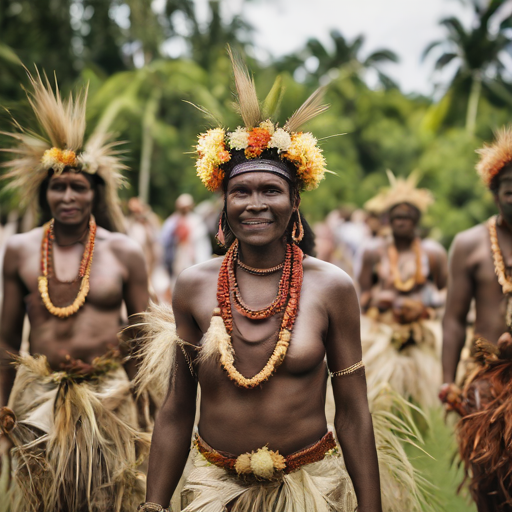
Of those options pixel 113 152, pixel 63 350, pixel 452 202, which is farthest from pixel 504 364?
pixel 452 202

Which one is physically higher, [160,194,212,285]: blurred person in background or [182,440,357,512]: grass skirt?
[160,194,212,285]: blurred person in background

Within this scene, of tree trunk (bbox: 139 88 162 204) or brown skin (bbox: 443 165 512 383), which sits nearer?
brown skin (bbox: 443 165 512 383)

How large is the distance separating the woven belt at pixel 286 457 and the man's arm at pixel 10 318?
5.57 ft

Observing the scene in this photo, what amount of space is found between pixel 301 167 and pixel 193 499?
52.8 inches

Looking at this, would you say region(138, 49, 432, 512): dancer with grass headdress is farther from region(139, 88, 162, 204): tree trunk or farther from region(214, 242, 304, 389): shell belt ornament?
region(139, 88, 162, 204): tree trunk

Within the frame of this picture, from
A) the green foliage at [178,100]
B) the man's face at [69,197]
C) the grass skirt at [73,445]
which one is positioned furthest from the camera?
the green foliage at [178,100]

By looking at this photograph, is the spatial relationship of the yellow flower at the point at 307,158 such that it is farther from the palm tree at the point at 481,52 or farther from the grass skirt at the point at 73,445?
the palm tree at the point at 481,52

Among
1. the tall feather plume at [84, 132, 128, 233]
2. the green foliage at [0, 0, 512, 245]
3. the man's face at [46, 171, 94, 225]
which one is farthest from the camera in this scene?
the green foliage at [0, 0, 512, 245]

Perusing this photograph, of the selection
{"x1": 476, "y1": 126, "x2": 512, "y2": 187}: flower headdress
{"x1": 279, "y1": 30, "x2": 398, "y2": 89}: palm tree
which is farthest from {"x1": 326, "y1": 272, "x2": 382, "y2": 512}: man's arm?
{"x1": 279, "y1": 30, "x2": 398, "y2": 89}: palm tree

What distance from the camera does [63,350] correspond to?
156 inches

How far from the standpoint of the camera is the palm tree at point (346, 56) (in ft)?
140

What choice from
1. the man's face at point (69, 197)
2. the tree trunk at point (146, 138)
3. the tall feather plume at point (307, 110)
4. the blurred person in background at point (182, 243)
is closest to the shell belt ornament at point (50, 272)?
the man's face at point (69, 197)

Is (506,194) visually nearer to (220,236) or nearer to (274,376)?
(220,236)

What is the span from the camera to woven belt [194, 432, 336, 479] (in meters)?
2.60
